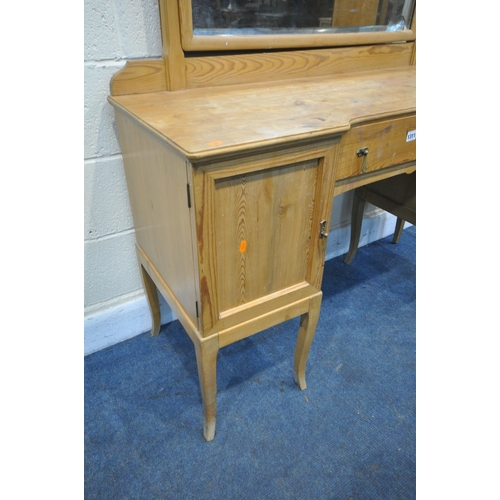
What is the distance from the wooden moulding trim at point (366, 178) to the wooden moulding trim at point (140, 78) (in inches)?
22.2

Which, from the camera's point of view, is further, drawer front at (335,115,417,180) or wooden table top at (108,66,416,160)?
drawer front at (335,115,417,180)

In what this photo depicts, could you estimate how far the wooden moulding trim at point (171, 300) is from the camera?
943mm

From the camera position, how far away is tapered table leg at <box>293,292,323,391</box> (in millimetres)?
1083

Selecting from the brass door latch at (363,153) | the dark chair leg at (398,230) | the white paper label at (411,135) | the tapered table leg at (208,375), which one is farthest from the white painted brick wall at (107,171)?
the dark chair leg at (398,230)

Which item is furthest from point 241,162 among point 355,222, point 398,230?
point 398,230

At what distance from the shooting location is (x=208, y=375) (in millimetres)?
982

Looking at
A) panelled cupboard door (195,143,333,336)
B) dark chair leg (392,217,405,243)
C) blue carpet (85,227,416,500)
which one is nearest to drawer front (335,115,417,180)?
panelled cupboard door (195,143,333,336)

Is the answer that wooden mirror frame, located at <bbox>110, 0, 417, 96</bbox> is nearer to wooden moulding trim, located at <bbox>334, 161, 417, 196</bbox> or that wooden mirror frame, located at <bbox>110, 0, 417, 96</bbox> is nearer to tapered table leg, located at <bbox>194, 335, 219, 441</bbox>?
wooden moulding trim, located at <bbox>334, 161, 417, 196</bbox>

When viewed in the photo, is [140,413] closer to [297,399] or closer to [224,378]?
[224,378]

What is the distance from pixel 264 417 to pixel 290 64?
1142 millimetres

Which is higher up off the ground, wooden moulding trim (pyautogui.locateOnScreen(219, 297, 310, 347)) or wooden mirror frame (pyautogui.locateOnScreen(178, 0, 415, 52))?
wooden mirror frame (pyautogui.locateOnScreen(178, 0, 415, 52))

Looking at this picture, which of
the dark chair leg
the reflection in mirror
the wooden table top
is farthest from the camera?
the dark chair leg

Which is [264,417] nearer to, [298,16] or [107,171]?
[107,171]

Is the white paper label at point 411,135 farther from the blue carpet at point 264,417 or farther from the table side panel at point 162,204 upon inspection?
the blue carpet at point 264,417
